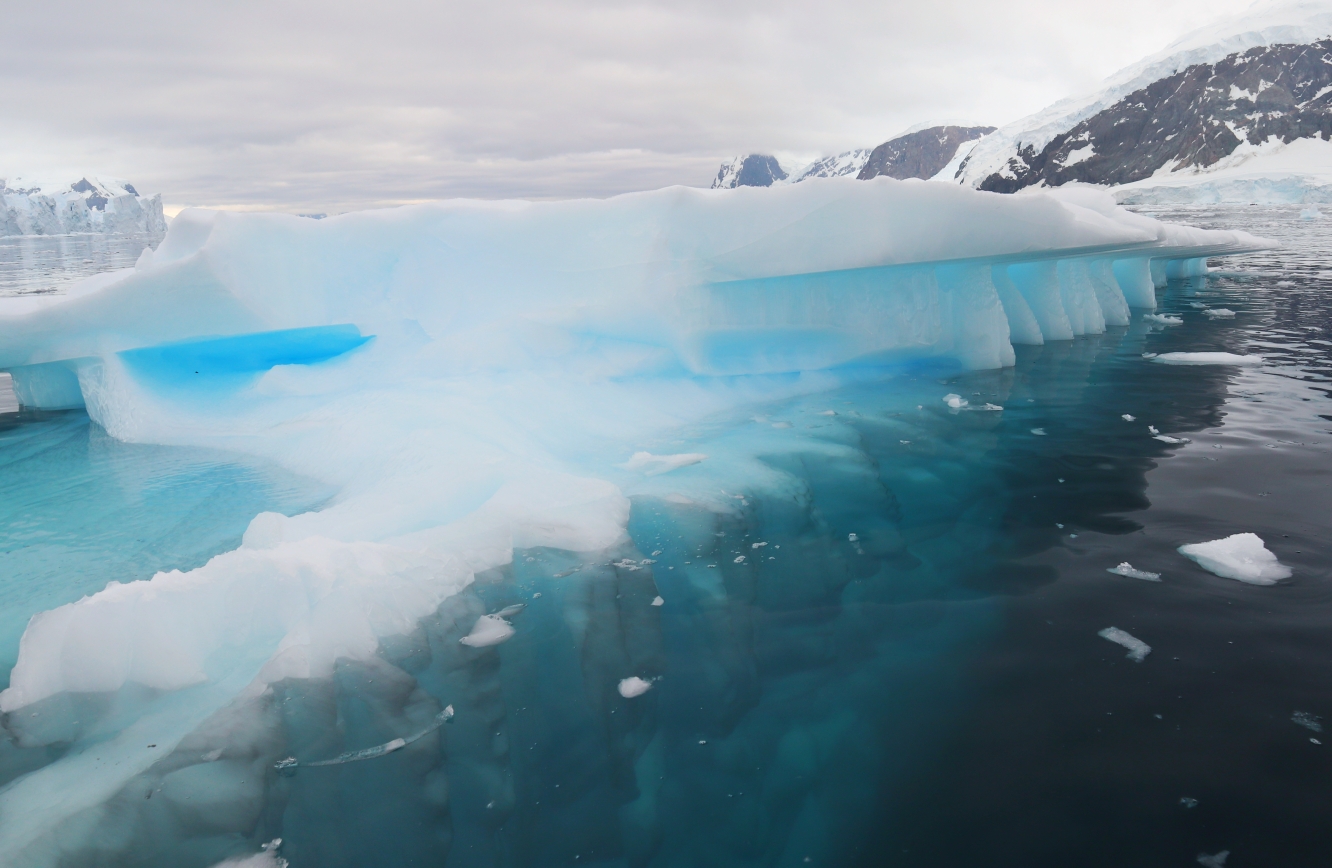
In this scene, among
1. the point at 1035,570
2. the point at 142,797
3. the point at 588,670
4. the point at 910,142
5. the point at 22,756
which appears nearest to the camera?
the point at 142,797

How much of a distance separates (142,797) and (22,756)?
0.56 meters

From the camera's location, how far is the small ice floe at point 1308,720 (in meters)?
2.21

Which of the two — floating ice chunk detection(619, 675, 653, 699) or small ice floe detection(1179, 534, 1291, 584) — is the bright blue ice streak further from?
small ice floe detection(1179, 534, 1291, 584)

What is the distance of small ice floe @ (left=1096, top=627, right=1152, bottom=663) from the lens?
2609mm

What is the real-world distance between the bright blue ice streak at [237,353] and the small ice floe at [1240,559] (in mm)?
6518

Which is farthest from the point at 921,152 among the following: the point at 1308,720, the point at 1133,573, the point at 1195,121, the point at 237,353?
the point at 1308,720

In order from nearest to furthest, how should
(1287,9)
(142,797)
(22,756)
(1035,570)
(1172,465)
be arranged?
(142,797) → (22,756) → (1035,570) → (1172,465) → (1287,9)

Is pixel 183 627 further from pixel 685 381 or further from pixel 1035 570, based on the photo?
pixel 685 381

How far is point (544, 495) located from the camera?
4.09 metres

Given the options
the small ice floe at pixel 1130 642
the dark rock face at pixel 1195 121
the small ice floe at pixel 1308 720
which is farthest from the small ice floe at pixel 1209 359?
the dark rock face at pixel 1195 121

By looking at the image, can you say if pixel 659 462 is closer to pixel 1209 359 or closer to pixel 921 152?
pixel 1209 359

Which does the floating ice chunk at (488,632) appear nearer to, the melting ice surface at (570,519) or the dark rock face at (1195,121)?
the melting ice surface at (570,519)

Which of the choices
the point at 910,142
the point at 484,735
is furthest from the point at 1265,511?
the point at 910,142

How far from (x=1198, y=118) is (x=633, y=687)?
375 feet
